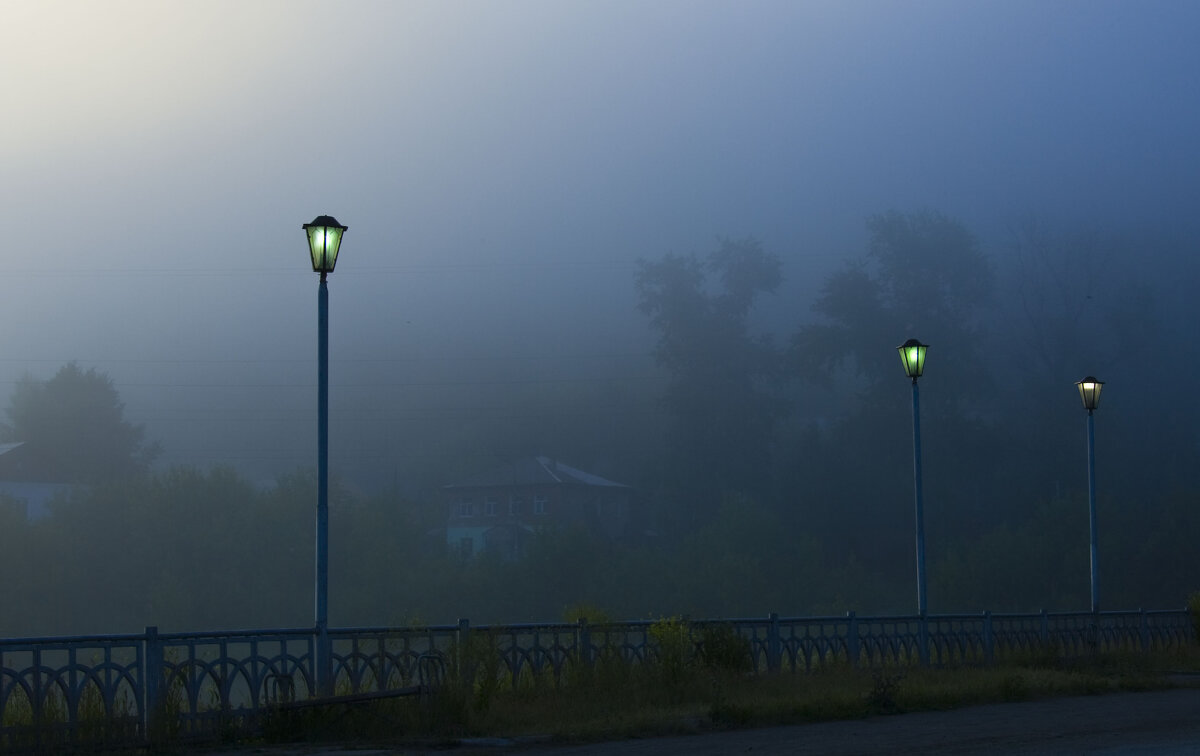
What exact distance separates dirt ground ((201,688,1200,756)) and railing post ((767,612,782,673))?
4123mm

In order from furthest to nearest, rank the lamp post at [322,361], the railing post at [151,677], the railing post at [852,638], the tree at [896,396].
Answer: the tree at [896,396] < the railing post at [852,638] < the lamp post at [322,361] < the railing post at [151,677]

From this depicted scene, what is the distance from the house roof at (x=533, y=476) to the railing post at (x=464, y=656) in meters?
82.1

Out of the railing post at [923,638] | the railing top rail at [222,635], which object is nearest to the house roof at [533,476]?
the railing post at [923,638]

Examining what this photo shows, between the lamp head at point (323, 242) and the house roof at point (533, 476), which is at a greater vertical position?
the lamp head at point (323, 242)

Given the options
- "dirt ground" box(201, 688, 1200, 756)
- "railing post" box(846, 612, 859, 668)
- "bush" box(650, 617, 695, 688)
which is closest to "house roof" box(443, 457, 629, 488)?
"railing post" box(846, 612, 859, 668)

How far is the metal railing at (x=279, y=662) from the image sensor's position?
1345 cm

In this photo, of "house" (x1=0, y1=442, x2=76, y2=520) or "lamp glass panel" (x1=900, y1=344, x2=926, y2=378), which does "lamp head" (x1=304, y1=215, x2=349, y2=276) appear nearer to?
"lamp glass panel" (x1=900, y1=344, x2=926, y2=378)

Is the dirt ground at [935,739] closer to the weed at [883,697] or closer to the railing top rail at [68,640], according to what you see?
the weed at [883,697]

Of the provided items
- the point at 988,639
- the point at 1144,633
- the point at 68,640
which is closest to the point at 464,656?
the point at 68,640

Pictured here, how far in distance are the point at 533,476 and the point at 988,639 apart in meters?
74.8

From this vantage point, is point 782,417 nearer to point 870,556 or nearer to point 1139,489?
point 870,556

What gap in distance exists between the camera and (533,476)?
10231 centimetres

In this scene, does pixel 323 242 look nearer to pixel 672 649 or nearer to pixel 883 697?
pixel 672 649

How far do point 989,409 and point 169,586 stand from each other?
5936 cm
